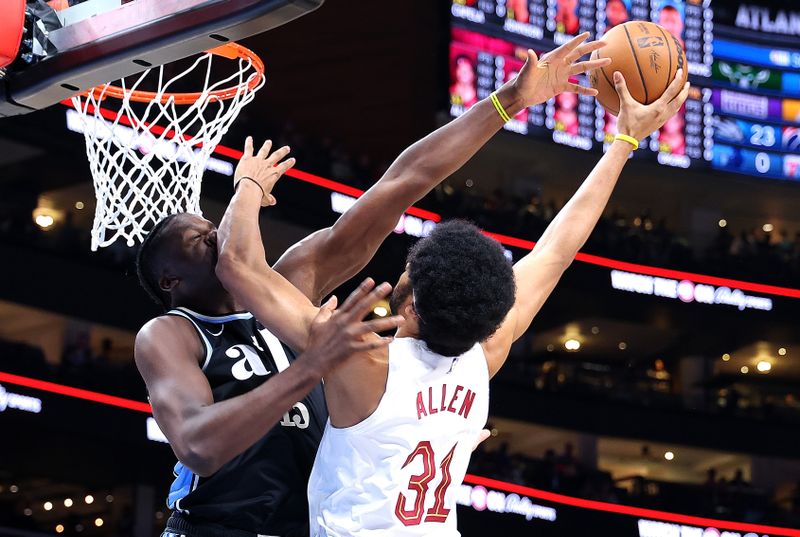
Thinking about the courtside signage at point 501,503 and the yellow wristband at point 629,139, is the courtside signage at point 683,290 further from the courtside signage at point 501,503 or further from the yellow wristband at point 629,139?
the yellow wristband at point 629,139

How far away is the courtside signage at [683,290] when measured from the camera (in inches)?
620

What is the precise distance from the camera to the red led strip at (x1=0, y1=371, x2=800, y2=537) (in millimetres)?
11859

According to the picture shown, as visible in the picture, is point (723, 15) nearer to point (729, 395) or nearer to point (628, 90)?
point (729, 395)

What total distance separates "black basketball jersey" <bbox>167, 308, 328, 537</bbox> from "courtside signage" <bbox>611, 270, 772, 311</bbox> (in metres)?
13.0

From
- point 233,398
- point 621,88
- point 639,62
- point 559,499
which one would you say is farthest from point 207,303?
point 559,499

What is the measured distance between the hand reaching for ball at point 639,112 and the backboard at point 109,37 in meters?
1.03

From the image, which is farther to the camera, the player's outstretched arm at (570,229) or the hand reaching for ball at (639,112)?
the hand reaching for ball at (639,112)

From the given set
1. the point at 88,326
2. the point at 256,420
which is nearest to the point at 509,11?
the point at 88,326

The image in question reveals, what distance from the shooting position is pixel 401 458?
8.66ft

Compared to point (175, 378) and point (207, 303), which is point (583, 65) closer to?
point (207, 303)

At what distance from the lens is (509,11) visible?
13430 mm

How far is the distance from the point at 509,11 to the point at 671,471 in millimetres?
9642

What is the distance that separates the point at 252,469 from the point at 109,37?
4.48ft

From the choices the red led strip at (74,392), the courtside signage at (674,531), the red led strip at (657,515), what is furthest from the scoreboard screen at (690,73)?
the red led strip at (74,392)
